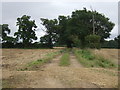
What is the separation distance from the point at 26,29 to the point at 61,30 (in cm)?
946

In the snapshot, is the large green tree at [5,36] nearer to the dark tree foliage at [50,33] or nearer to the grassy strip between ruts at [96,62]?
the dark tree foliage at [50,33]

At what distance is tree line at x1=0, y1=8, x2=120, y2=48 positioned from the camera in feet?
Answer: 172

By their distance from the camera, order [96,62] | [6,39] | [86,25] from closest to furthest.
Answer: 1. [96,62]
2. [86,25]
3. [6,39]

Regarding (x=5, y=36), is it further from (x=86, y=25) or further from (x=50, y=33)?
(x=86, y=25)

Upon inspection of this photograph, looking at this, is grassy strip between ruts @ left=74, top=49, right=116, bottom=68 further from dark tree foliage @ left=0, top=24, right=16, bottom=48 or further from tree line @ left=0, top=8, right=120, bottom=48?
dark tree foliage @ left=0, top=24, right=16, bottom=48

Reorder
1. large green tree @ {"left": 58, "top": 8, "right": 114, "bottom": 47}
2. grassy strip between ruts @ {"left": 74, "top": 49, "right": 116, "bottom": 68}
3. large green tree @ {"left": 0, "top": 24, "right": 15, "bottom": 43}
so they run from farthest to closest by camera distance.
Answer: large green tree @ {"left": 0, "top": 24, "right": 15, "bottom": 43}
large green tree @ {"left": 58, "top": 8, "right": 114, "bottom": 47}
grassy strip between ruts @ {"left": 74, "top": 49, "right": 116, "bottom": 68}

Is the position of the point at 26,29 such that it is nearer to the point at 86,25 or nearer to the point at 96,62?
the point at 86,25

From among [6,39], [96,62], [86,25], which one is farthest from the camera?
[6,39]

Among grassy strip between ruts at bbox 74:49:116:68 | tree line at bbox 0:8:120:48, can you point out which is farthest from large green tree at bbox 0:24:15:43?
grassy strip between ruts at bbox 74:49:116:68

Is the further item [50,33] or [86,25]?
[50,33]

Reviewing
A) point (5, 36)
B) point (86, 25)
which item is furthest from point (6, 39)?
point (86, 25)

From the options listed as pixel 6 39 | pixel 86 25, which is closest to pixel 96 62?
pixel 86 25

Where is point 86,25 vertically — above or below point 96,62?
above

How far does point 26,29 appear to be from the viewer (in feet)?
223
